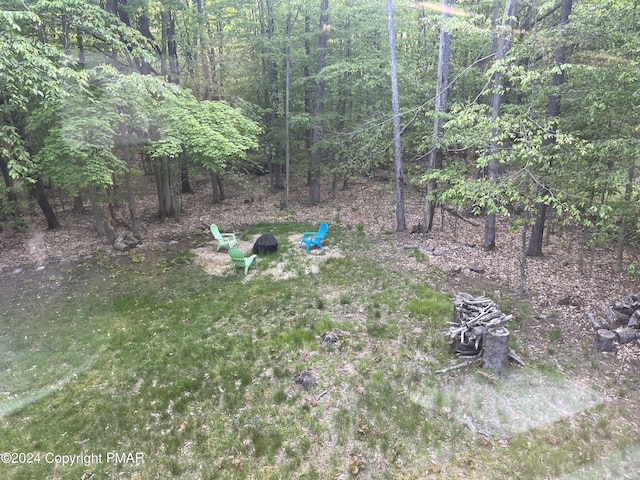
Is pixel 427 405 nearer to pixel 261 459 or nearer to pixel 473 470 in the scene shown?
pixel 473 470

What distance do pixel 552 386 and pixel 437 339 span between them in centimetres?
146

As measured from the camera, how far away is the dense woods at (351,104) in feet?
17.9

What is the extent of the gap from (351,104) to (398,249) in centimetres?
762

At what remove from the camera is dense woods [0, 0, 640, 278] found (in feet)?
17.9

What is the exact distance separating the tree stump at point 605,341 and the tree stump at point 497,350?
4.98 ft

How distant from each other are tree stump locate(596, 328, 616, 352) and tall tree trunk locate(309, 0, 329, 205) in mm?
9808

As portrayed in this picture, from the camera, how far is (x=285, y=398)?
4.18 m

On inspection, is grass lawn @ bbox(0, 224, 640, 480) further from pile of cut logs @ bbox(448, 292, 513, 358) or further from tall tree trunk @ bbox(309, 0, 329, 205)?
tall tree trunk @ bbox(309, 0, 329, 205)

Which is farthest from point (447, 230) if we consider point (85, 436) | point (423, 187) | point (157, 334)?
point (85, 436)

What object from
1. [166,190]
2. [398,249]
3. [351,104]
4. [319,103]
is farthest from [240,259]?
[351,104]

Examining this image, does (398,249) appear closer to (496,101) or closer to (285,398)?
(496,101)

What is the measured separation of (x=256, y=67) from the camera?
13.3 m

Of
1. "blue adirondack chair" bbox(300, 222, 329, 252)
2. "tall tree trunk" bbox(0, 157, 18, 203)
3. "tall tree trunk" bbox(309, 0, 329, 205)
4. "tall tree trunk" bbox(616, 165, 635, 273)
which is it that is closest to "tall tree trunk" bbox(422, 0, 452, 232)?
"blue adirondack chair" bbox(300, 222, 329, 252)

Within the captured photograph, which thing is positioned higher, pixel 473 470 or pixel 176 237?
pixel 176 237
